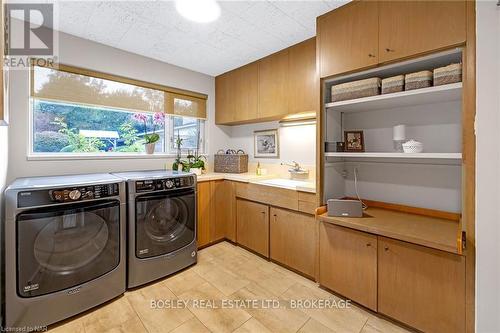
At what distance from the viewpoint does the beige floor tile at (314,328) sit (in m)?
1.58

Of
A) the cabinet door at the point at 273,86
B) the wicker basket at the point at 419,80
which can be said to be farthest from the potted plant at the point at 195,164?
the wicker basket at the point at 419,80

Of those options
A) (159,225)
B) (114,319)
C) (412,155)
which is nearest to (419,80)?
(412,155)

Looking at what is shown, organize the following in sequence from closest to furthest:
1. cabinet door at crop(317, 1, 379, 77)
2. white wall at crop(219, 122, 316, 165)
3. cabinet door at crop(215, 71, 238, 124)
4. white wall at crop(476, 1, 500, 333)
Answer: white wall at crop(476, 1, 500, 333)
cabinet door at crop(317, 1, 379, 77)
white wall at crop(219, 122, 316, 165)
cabinet door at crop(215, 71, 238, 124)

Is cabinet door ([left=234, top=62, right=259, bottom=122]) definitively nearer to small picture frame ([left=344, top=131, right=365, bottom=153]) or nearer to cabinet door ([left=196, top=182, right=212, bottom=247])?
cabinet door ([left=196, top=182, right=212, bottom=247])

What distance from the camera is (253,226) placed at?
8.91 feet

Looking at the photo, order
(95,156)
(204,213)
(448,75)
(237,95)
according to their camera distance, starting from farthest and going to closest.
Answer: (237,95) → (204,213) → (95,156) → (448,75)

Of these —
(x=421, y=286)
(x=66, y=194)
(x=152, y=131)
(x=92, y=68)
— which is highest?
(x=92, y=68)

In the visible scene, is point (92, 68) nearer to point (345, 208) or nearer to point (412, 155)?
point (345, 208)

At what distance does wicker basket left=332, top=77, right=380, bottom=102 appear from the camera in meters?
1.77

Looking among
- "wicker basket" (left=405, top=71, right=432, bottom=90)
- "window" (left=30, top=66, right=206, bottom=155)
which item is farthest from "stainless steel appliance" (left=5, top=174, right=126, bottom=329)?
"wicker basket" (left=405, top=71, right=432, bottom=90)

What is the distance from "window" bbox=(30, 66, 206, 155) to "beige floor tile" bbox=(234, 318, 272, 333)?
2289 mm

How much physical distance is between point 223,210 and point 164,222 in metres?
0.96

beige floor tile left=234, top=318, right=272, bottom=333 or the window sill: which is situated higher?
the window sill

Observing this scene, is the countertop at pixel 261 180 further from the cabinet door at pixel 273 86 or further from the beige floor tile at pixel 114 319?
the beige floor tile at pixel 114 319
